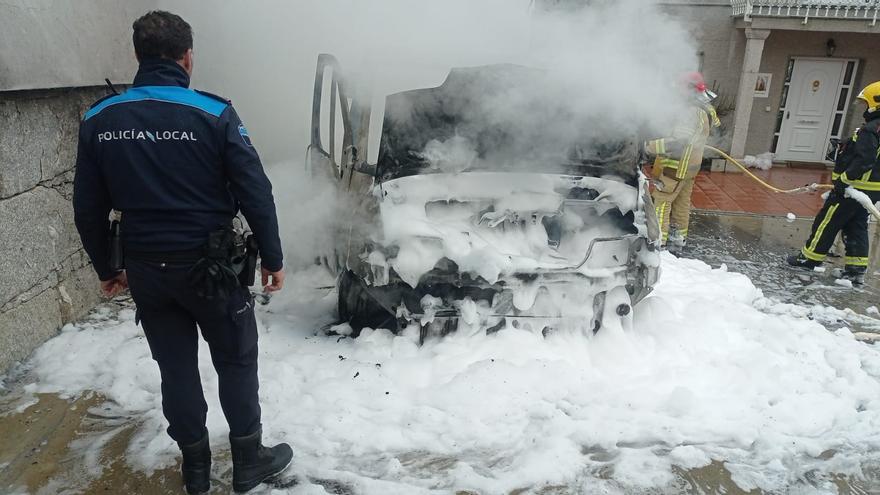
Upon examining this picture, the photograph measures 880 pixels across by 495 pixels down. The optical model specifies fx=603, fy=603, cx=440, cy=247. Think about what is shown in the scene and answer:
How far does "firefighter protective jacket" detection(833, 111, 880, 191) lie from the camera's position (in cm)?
564

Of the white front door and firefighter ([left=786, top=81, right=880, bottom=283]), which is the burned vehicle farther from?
the white front door

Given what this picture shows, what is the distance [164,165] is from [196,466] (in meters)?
1.34

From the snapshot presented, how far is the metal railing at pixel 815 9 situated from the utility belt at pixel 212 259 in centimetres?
1135

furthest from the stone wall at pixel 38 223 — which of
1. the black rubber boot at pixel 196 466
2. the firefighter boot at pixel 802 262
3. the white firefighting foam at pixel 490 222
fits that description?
the firefighter boot at pixel 802 262

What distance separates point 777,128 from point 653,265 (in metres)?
10.5

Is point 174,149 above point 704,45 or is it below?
below

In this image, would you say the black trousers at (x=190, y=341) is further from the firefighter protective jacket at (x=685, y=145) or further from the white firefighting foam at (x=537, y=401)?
the firefighter protective jacket at (x=685, y=145)

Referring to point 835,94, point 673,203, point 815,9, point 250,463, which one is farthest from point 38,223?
point 835,94

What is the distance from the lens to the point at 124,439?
3.07 meters

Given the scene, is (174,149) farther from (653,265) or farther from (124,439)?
(653,265)

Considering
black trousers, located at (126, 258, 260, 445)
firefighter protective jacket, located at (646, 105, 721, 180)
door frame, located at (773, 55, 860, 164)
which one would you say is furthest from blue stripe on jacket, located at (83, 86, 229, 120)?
door frame, located at (773, 55, 860, 164)

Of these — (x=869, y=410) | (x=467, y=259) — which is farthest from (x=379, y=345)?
(x=869, y=410)

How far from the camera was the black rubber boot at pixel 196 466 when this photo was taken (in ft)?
8.74

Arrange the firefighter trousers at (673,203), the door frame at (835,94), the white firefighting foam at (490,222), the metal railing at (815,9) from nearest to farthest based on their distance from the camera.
A: the white firefighting foam at (490,222)
the firefighter trousers at (673,203)
the metal railing at (815,9)
the door frame at (835,94)
